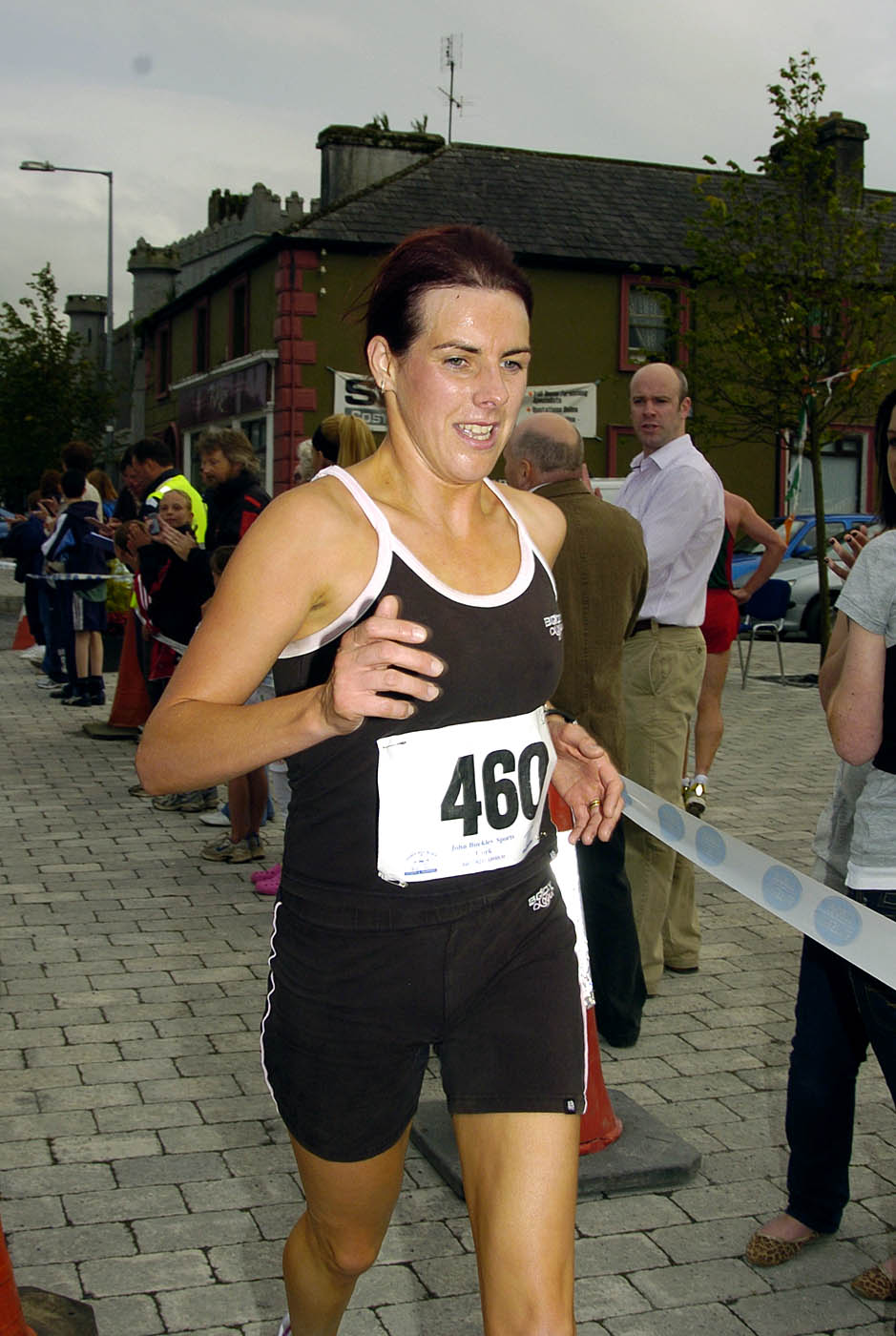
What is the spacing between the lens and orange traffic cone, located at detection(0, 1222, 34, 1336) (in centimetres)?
261

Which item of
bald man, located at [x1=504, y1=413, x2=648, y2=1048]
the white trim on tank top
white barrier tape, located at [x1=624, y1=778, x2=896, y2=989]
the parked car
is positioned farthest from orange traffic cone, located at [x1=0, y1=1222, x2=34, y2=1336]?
the parked car

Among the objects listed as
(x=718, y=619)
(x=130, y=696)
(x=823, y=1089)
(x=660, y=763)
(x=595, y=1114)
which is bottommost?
(x=595, y=1114)

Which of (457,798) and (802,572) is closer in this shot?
(457,798)

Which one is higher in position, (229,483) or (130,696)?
(229,483)

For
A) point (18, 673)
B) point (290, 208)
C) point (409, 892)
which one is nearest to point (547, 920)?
point (409, 892)

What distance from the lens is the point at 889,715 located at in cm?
299

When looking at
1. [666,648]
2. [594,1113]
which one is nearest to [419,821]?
[594,1113]

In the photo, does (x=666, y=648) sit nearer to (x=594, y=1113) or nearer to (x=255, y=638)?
(x=594, y=1113)

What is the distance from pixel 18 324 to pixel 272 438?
8.31 meters

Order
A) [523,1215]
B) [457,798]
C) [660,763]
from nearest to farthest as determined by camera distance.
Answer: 1. [523,1215]
2. [457,798]
3. [660,763]

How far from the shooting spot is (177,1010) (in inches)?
206

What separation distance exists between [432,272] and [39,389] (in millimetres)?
33867

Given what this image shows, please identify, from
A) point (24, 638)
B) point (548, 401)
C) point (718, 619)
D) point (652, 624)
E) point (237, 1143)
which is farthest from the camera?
point (548, 401)

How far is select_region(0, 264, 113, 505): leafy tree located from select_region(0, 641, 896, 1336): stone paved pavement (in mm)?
28900
